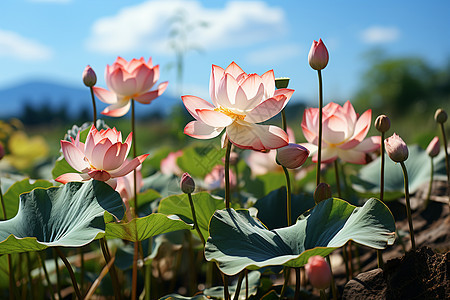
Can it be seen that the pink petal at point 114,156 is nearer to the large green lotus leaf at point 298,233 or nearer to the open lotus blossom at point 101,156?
the open lotus blossom at point 101,156

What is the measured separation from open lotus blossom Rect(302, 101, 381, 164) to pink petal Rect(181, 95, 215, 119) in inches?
9.4

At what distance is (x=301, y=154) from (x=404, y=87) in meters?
18.4

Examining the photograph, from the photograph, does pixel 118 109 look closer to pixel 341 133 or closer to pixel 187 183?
pixel 187 183

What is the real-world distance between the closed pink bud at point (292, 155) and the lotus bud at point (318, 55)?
145mm

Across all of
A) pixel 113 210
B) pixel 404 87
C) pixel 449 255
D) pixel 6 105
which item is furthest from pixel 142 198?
pixel 6 105

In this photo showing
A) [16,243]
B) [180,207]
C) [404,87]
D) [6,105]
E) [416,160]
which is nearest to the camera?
[16,243]

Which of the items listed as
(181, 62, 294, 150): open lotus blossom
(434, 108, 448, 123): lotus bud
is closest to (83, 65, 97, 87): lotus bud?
(181, 62, 294, 150): open lotus blossom

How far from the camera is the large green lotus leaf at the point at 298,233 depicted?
60 cm

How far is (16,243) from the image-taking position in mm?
622

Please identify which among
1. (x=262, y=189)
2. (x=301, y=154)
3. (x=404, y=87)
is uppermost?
(x=404, y=87)

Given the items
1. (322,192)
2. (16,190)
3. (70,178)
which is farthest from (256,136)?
(16,190)

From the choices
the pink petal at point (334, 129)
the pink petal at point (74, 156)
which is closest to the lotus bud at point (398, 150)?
the pink petal at point (334, 129)

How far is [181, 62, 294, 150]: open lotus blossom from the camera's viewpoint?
2.10 feet

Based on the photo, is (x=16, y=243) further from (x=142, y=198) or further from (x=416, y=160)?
(x=416, y=160)
